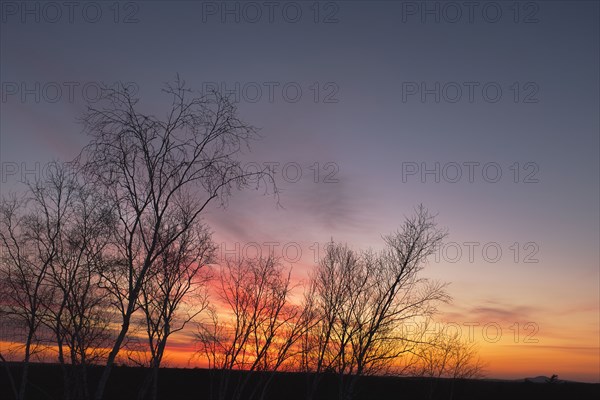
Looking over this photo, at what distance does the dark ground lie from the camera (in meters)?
63.7

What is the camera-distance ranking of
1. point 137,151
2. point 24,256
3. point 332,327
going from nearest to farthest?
point 137,151 → point 24,256 → point 332,327

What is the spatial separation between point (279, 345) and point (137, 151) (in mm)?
15824

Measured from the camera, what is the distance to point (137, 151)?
13.2 m

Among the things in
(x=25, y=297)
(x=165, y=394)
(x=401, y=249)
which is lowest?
(x=165, y=394)

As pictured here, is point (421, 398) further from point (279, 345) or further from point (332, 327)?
point (279, 345)

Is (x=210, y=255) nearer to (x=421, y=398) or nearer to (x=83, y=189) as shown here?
(x=83, y=189)

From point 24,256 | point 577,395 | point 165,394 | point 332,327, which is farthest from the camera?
point 577,395

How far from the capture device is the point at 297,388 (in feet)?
227

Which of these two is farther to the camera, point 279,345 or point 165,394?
point 165,394

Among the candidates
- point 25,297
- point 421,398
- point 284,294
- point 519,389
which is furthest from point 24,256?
point 519,389

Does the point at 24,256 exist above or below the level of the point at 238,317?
above

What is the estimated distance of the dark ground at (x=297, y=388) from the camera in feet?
209

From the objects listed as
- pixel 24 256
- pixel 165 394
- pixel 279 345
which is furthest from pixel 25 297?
pixel 165 394

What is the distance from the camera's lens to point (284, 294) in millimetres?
25719
